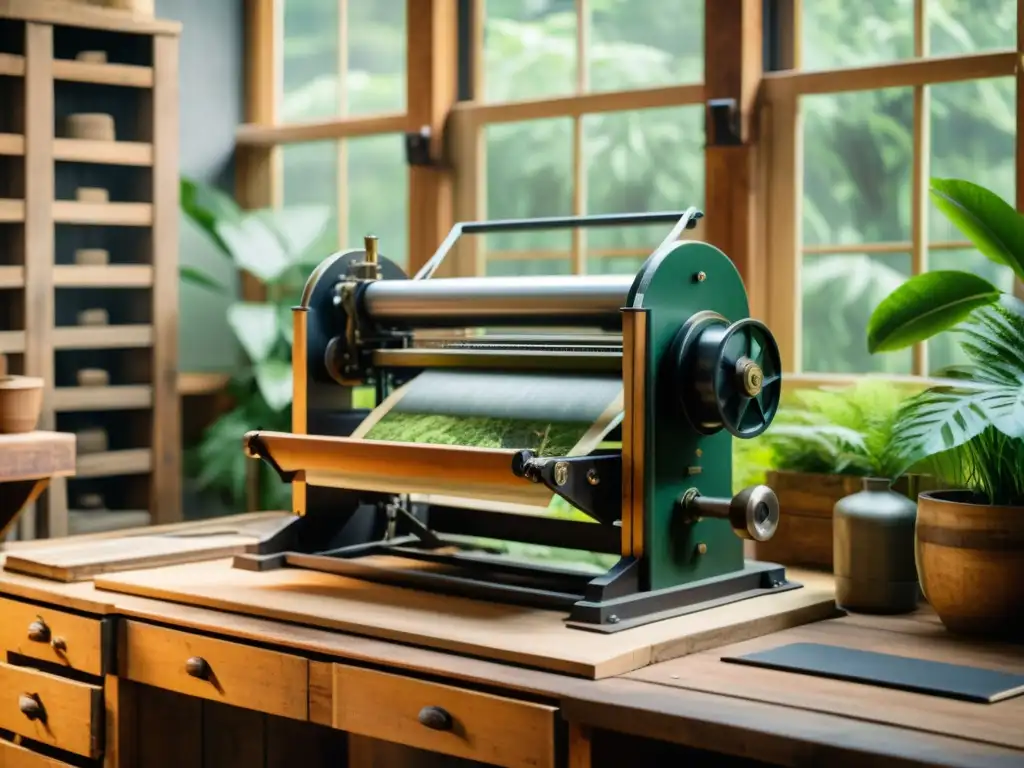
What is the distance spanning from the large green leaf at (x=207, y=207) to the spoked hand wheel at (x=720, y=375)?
253cm

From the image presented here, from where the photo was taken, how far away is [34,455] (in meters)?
3.38

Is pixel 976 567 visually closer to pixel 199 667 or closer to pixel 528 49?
pixel 199 667

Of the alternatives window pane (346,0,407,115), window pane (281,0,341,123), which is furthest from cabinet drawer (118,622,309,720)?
window pane (281,0,341,123)

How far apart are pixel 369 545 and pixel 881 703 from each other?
1377mm

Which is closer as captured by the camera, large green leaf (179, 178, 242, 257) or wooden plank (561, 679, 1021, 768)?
wooden plank (561, 679, 1021, 768)

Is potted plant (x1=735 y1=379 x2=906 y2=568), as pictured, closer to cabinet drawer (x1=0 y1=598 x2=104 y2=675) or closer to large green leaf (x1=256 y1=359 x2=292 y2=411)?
cabinet drawer (x1=0 y1=598 x2=104 y2=675)

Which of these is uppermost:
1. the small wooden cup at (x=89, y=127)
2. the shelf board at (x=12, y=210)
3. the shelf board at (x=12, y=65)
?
the shelf board at (x=12, y=65)

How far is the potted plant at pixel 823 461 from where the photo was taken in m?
3.05

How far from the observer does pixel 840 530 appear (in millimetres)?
2738

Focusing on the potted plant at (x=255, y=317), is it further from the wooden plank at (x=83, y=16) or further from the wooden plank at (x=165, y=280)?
the wooden plank at (x=83, y=16)

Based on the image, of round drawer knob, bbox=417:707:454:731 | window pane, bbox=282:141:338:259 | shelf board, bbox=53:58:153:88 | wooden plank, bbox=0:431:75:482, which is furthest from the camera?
window pane, bbox=282:141:338:259

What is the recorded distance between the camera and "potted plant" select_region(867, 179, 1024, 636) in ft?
7.97

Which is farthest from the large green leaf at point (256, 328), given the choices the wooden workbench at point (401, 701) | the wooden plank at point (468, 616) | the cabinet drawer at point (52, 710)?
the cabinet drawer at point (52, 710)

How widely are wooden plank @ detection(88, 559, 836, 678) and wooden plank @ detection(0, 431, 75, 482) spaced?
0.52 meters
